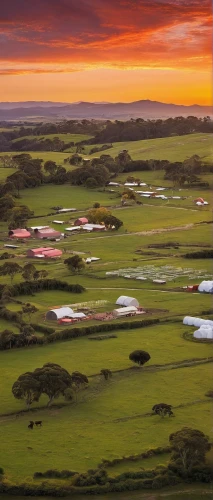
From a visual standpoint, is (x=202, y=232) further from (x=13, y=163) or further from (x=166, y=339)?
(x=13, y=163)

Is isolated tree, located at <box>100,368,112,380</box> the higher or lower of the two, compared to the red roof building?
lower

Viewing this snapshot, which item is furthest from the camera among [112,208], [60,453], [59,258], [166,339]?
[112,208]

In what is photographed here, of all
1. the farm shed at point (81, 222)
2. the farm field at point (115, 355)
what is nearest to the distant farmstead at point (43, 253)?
the farm field at point (115, 355)

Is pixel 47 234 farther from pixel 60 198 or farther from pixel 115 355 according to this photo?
pixel 115 355

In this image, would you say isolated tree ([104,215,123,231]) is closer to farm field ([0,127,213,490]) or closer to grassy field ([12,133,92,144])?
farm field ([0,127,213,490])

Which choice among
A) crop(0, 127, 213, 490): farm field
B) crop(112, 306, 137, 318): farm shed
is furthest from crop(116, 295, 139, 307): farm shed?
crop(112, 306, 137, 318): farm shed

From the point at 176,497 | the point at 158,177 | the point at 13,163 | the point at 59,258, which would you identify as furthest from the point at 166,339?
the point at 13,163
